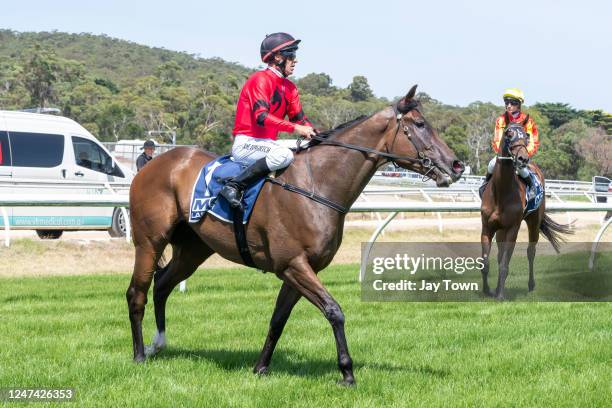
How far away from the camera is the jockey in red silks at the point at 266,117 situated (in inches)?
206

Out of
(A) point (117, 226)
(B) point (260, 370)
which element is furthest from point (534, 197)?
(A) point (117, 226)

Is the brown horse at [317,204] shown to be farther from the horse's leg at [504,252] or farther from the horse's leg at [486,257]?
the horse's leg at [486,257]

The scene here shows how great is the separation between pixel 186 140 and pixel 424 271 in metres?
60.7

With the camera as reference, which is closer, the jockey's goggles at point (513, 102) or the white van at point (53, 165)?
the jockey's goggles at point (513, 102)

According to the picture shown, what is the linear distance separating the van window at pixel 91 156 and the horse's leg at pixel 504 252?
29.1 ft

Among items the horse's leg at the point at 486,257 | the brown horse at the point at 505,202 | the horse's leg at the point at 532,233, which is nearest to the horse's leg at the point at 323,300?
the brown horse at the point at 505,202

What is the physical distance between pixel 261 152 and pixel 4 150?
10.1 meters

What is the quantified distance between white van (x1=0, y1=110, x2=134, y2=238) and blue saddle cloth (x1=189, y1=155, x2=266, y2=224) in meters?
7.97

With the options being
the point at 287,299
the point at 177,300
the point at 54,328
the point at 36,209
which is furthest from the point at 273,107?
the point at 36,209

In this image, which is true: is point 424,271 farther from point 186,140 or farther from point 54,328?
point 186,140

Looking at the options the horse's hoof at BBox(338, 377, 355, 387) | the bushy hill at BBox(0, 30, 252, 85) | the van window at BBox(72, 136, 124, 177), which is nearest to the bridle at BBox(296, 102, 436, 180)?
the horse's hoof at BBox(338, 377, 355, 387)

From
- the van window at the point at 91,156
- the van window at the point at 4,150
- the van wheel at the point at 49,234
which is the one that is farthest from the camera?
the van window at the point at 91,156

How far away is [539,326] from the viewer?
6.94m

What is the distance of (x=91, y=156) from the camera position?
15.4 metres
